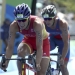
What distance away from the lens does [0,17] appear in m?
9.17

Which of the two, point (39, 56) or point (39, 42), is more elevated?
point (39, 42)

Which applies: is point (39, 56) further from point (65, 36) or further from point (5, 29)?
point (5, 29)

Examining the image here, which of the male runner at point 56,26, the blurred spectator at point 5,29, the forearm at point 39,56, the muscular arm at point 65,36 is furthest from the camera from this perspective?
the blurred spectator at point 5,29

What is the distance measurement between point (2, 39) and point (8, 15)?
71 cm

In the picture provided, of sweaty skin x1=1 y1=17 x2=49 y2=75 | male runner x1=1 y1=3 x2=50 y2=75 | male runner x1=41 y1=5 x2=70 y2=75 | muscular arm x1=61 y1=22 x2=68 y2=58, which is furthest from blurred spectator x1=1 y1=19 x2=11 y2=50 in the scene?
sweaty skin x1=1 y1=17 x2=49 y2=75

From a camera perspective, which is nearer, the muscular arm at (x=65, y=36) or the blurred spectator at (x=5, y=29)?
the muscular arm at (x=65, y=36)

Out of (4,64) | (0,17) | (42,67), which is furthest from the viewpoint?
(0,17)

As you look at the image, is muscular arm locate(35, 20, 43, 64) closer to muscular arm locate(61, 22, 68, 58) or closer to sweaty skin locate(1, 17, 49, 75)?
sweaty skin locate(1, 17, 49, 75)

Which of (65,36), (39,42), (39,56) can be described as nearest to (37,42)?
(39,42)

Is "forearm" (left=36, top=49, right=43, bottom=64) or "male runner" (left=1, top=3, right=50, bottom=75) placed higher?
"male runner" (left=1, top=3, right=50, bottom=75)

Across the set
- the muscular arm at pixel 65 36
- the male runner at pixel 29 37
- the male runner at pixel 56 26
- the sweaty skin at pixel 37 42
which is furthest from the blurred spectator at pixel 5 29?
the sweaty skin at pixel 37 42

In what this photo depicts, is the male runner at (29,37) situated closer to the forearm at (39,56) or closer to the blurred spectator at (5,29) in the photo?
the forearm at (39,56)

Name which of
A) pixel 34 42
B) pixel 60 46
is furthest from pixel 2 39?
pixel 34 42

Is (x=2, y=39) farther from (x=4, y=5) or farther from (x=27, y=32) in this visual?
(x=27, y=32)
